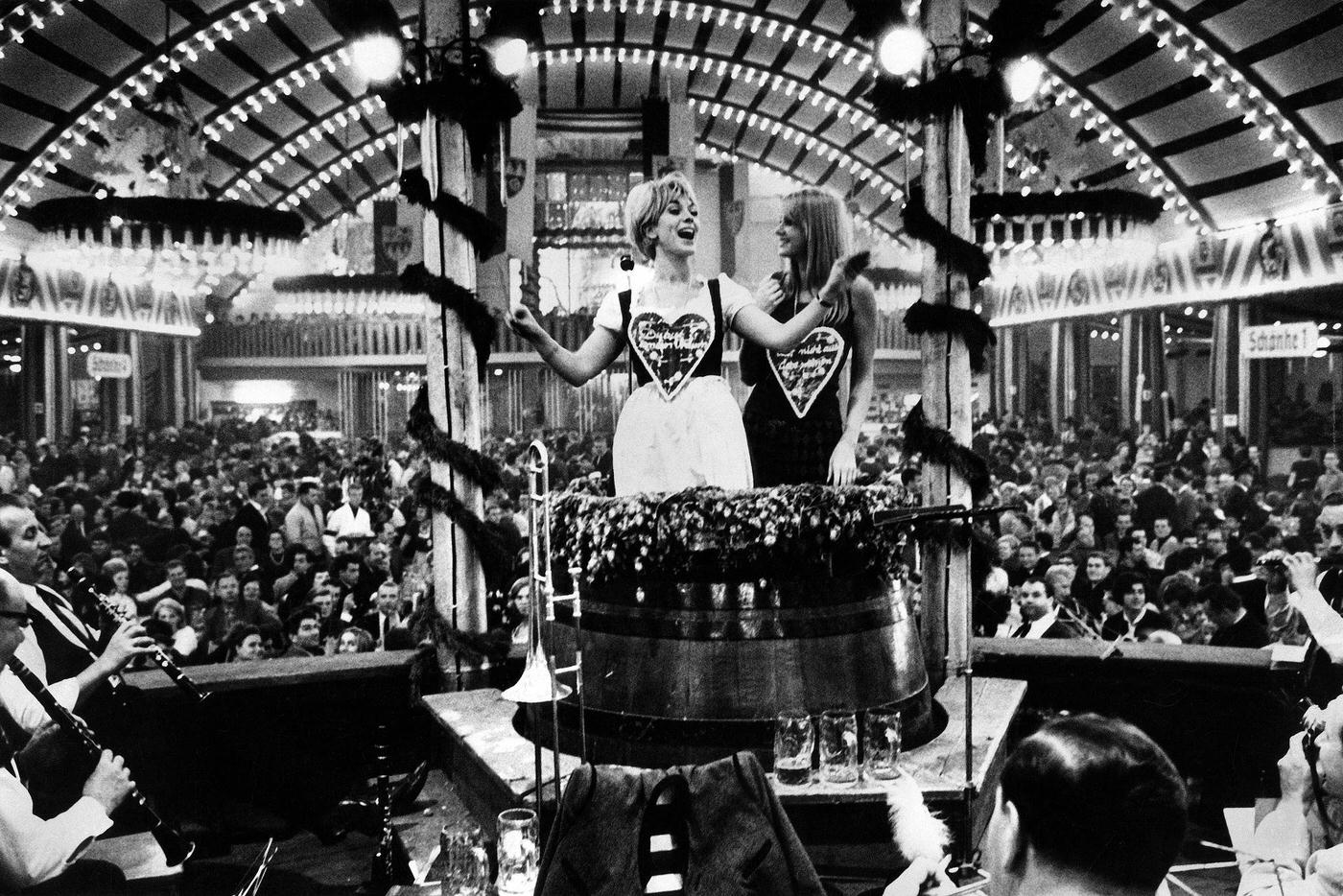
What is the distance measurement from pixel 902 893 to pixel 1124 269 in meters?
20.1

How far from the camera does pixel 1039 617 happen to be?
19.7 feet

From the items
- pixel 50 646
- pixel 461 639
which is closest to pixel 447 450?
pixel 461 639

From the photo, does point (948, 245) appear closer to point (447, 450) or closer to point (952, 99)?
point (952, 99)

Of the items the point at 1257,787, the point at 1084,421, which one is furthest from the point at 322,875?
the point at 1084,421

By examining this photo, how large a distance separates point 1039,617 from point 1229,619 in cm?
93

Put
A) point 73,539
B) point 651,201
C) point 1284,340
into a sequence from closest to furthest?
point 651,201, point 73,539, point 1284,340

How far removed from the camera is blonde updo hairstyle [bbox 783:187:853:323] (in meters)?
3.94

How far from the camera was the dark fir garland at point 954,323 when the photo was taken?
4.40 meters

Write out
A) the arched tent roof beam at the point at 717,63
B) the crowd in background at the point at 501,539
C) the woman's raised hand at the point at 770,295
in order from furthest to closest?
the arched tent roof beam at the point at 717,63 → the crowd in background at the point at 501,539 → the woman's raised hand at the point at 770,295

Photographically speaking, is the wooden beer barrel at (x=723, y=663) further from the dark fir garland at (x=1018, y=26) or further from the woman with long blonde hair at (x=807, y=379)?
the dark fir garland at (x=1018, y=26)

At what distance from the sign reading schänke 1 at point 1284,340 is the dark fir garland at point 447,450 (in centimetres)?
1366

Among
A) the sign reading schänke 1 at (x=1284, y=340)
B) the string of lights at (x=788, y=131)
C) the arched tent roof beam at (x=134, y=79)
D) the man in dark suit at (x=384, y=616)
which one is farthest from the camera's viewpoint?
the string of lights at (x=788, y=131)

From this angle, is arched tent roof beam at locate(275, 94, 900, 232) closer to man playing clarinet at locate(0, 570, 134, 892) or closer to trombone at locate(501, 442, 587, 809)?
trombone at locate(501, 442, 587, 809)

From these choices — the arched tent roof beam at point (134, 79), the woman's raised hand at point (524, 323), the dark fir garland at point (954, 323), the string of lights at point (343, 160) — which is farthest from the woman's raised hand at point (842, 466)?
the string of lights at point (343, 160)
